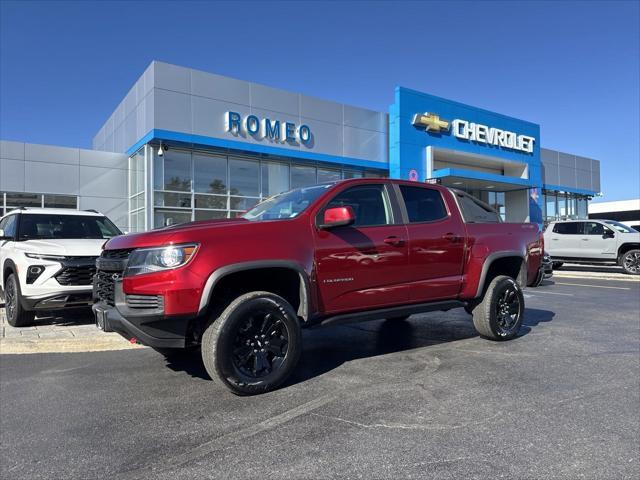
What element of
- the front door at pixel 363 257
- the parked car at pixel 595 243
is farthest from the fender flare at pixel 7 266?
the parked car at pixel 595 243

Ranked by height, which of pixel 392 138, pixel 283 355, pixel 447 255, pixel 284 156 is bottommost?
pixel 283 355

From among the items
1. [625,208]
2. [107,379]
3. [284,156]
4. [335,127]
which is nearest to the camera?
[107,379]

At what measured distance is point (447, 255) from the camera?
17.5 feet

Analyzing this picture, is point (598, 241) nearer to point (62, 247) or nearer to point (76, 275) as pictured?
point (76, 275)

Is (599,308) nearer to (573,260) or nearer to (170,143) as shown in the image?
(573,260)

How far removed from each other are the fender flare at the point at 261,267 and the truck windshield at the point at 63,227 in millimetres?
4865

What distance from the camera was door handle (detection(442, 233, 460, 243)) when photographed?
17.5 feet

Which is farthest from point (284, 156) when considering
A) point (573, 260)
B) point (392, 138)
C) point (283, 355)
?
point (283, 355)

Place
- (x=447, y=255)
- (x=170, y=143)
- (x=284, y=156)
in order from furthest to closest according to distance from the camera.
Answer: (x=284, y=156) < (x=170, y=143) < (x=447, y=255)

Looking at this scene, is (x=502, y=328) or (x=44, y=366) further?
(x=502, y=328)

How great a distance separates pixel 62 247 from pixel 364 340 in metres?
4.34

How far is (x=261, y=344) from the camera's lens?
13.2 feet

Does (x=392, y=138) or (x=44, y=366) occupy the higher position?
(x=392, y=138)

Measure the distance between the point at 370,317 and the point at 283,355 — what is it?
1038mm
